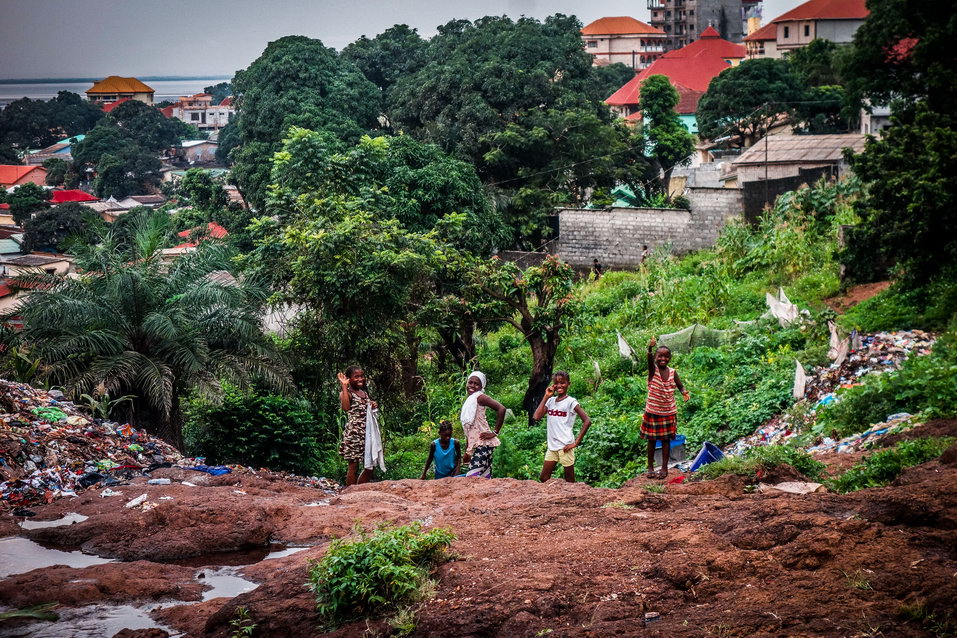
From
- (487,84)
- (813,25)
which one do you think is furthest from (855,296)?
(813,25)

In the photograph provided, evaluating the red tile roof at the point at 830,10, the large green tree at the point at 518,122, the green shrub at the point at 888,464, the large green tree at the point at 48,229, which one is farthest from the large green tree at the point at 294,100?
the red tile roof at the point at 830,10

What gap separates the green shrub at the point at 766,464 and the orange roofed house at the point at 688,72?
2034 inches

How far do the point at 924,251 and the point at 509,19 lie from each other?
2434cm

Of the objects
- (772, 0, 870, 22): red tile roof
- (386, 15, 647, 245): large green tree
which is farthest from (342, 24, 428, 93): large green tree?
(772, 0, 870, 22): red tile roof

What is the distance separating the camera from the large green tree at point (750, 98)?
43.3 metres

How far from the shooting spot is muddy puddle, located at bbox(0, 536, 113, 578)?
6.45 m

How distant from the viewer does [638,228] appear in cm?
2592

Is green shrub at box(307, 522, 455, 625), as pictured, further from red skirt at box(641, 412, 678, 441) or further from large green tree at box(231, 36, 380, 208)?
large green tree at box(231, 36, 380, 208)

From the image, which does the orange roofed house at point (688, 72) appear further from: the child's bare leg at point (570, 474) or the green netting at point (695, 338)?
the child's bare leg at point (570, 474)

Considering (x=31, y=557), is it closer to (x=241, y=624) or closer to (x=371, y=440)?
(x=241, y=624)

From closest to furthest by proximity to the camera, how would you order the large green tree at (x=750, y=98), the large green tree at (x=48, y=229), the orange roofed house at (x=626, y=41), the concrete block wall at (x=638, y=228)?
the concrete block wall at (x=638, y=228), the large green tree at (x=48, y=229), the large green tree at (x=750, y=98), the orange roofed house at (x=626, y=41)

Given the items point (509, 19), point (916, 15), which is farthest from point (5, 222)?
point (916, 15)

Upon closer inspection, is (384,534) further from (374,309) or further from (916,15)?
(916,15)

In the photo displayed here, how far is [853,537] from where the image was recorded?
17.5ft
